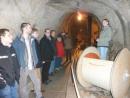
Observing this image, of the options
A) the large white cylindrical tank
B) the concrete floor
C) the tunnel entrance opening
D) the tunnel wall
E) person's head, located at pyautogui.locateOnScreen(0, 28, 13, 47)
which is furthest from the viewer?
the tunnel entrance opening

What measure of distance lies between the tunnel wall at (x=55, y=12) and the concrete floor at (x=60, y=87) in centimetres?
222

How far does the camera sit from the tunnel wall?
1017 cm

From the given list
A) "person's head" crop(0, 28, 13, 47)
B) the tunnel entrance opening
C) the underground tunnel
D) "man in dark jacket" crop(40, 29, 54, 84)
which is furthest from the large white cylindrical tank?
the tunnel entrance opening

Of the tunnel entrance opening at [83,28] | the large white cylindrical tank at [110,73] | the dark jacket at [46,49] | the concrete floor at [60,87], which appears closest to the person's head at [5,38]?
the concrete floor at [60,87]

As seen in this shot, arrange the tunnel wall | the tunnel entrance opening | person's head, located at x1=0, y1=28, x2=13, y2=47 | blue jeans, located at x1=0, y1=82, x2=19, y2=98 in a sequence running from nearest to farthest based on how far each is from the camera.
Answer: blue jeans, located at x1=0, y1=82, x2=19, y2=98, person's head, located at x1=0, y1=28, x2=13, y2=47, the tunnel wall, the tunnel entrance opening

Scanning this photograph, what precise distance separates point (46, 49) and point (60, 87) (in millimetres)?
1517

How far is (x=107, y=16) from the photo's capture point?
53.5ft

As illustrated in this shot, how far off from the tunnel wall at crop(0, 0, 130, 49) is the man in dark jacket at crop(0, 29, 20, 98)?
2.93m

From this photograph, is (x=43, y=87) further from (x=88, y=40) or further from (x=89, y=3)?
(x=88, y=40)

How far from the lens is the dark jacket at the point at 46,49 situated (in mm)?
11008

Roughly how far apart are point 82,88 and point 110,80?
90.2 inches

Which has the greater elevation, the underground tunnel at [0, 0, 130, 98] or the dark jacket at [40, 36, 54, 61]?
the underground tunnel at [0, 0, 130, 98]

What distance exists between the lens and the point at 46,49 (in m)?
11.1

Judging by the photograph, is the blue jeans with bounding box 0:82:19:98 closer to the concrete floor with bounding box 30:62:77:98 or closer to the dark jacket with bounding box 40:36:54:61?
the concrete floor with bounding box 30:62:77:98
